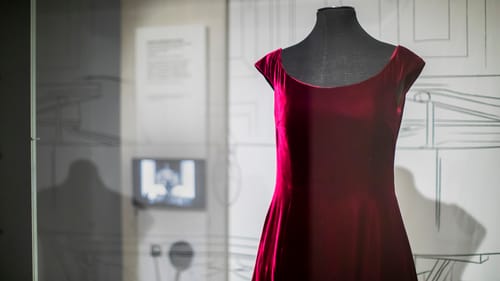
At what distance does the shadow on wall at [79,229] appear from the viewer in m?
0.98

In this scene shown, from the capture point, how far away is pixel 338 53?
2.74ft

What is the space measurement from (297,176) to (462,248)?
39 centimetres

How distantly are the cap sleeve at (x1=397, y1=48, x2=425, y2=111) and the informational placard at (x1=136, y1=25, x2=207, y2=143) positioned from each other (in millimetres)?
444

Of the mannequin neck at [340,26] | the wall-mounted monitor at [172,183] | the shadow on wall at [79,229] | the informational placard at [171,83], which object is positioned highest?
the mannequin neck at [340,26]

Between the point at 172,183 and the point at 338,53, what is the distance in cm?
49

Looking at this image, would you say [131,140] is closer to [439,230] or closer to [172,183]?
[172,183]

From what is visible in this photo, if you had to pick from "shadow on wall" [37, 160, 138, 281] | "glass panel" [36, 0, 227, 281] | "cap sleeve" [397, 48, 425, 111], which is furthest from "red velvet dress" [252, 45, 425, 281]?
"shadow on wall" [37, 160, 138, 281]

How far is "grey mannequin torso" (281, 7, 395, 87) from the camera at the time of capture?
82 centimetres

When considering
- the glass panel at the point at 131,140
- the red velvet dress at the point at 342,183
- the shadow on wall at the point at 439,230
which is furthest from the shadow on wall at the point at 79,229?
the shadow on wall at the point at 439,230

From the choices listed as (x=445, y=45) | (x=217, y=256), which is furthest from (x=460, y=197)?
(x=217, y=256)

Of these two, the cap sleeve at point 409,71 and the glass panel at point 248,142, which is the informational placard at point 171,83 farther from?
the cap sleeve at point 409,71

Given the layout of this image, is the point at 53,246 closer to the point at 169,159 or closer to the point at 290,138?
the point at 169,159

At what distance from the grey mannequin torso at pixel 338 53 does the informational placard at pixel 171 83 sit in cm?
23
